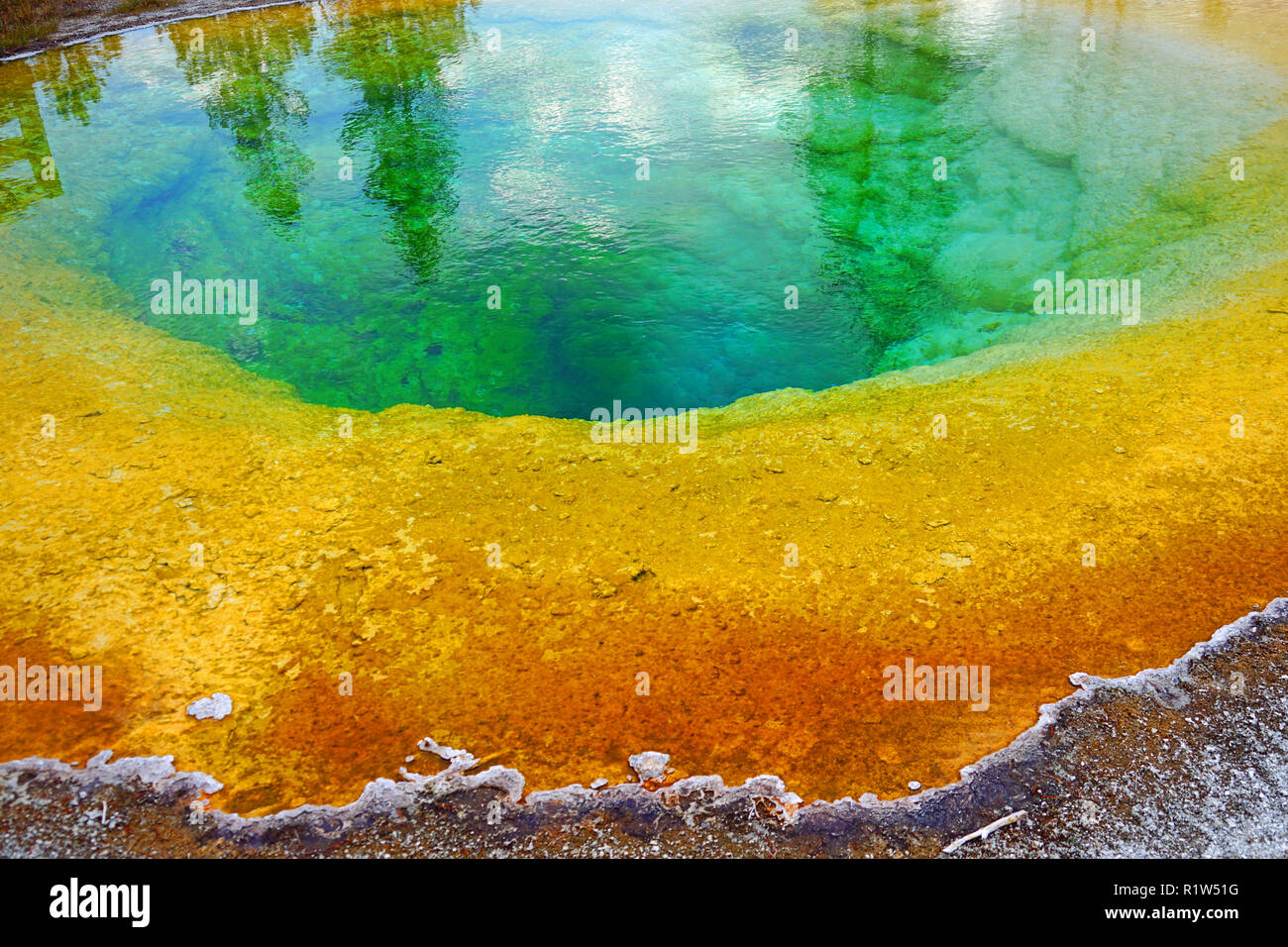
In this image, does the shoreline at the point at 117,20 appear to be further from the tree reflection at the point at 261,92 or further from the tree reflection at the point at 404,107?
the tree reflection at the point at 404,107

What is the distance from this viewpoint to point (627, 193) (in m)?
6.32

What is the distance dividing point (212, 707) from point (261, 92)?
7.92 meters

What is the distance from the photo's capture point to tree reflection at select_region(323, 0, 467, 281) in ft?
20.5

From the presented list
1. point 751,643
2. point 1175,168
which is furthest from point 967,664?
point 1175,168

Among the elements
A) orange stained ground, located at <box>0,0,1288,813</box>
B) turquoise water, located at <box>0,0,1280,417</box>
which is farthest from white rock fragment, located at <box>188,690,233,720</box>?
turquoise water, located at <box>0,0,1280,417</box>

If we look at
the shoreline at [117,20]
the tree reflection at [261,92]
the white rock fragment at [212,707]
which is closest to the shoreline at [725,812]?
the white rock fragment at [212,707]

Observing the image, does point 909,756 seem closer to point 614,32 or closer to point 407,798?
point 407,798

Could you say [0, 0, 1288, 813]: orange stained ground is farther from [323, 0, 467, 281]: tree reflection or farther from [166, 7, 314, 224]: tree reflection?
[166, 7, 314, 224]: tree reflection

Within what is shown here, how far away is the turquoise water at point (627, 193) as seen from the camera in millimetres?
4945

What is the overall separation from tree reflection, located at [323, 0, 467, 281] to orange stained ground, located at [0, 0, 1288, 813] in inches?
99.2

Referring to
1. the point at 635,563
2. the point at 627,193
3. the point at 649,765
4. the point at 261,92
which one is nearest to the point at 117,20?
the point at 261,92

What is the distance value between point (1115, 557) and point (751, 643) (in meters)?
1.35

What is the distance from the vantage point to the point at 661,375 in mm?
4766

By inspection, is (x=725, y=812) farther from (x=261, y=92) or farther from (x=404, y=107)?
(x=261, y=92)
